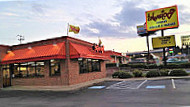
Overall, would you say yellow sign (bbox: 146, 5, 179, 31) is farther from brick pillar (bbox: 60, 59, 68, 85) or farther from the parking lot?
brick pillar (bbox: 60, 59, 68, 85)

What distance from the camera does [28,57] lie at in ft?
57.7

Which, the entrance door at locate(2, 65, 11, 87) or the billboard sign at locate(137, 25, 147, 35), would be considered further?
the billboard sign at locate(137, 25, 147, 35)

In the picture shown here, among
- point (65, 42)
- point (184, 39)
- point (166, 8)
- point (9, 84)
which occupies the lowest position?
point (9, 84)

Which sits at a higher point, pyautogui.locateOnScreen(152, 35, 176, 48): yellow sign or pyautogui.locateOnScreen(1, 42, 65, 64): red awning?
pyautogui.locateOnScreen(152, 35, 176, 48): yellow sign

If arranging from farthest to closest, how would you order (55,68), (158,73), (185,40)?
(185,40), (158,73), (55,68)

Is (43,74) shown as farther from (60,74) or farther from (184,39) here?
(184,39)

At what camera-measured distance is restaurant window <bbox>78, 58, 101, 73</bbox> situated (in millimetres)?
19036

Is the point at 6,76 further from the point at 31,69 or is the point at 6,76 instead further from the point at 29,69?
the point at 31,69

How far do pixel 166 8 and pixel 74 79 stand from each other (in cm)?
1535

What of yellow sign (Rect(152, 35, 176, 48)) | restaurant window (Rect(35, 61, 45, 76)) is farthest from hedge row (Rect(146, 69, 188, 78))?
restaurant window (Rect(35, 61, 45, 76))

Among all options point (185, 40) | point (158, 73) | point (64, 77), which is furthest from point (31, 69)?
point (185, 40)

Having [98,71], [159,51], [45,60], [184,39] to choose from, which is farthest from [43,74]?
[184,39]

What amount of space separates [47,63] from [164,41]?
636 inches

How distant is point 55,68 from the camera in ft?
56.5
